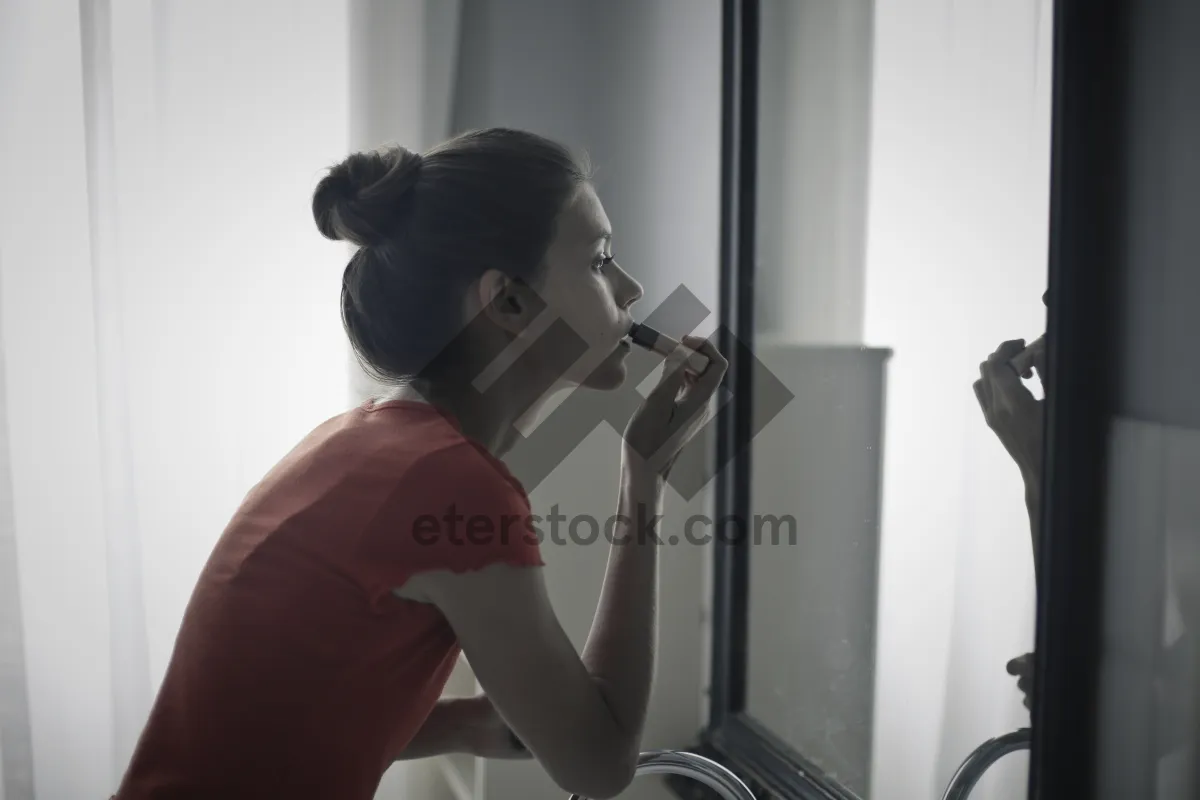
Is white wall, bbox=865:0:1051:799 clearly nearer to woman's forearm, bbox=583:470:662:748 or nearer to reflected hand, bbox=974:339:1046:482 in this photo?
reflected hand, bbox=974:339:1046:482

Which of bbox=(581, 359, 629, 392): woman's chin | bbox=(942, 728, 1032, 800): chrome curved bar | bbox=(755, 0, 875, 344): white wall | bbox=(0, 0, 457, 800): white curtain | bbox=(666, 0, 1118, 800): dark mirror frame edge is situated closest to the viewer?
bbox=(666, 0, 1118, 800): dark mirror frame edge

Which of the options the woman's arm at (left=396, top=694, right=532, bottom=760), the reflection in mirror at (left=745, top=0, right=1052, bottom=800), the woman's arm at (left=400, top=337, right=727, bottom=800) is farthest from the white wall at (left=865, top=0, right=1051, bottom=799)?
the woman's arm at (left=396, top=694, right=532, bottom=760)

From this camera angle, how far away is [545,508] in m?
1.00

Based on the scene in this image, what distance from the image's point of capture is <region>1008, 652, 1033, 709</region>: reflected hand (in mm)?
574

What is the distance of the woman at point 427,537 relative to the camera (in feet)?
1.77

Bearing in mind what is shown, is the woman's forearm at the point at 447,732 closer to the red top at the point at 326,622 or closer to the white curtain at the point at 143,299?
the red top at the point at 326,622

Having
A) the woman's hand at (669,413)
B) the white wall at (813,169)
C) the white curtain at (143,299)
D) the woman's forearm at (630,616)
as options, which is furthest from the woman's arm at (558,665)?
the white curtain at (143,299)

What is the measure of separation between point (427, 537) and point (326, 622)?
0.32 feet

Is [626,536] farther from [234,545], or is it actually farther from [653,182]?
[653,182]

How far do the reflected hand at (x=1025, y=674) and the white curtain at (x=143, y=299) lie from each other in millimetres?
861

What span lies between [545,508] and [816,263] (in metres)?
0.45

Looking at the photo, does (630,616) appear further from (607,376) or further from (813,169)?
(813,169)

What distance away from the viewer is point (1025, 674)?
1.92 feet

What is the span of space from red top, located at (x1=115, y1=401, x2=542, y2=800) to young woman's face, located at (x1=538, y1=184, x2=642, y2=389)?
16cm
